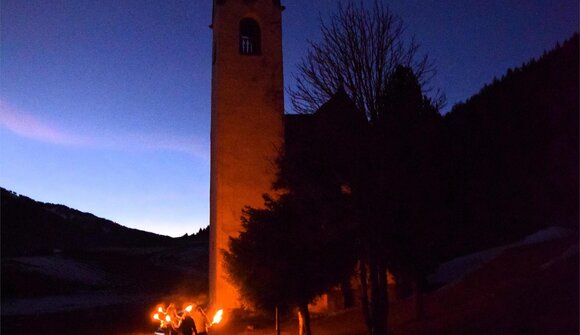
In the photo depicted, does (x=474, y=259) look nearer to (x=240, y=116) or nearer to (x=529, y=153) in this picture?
(x=529, y=153)

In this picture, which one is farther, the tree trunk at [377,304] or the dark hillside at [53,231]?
the dark hillside at [53,231]

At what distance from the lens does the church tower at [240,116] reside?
2570cm

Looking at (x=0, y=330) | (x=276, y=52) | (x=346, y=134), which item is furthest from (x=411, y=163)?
(x=0, y=330)

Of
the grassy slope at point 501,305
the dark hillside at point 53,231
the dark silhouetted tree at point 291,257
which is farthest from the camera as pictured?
the dark hillside at point 53,231

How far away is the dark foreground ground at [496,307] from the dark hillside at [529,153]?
138 inches

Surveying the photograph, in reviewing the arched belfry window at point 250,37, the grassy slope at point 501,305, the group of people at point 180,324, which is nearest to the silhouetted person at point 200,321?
the group of people at point 180,324

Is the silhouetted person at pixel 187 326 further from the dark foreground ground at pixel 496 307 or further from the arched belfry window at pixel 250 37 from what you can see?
the arched belfry window at pixel 250 37

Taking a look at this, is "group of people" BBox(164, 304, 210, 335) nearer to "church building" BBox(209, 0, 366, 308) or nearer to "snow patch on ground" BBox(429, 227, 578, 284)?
"church building" BBox(209, 0, 366, 308)

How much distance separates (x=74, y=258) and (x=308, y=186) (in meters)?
80.3

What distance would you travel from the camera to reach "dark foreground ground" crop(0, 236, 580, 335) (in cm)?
1100

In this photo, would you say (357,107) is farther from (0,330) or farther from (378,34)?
(0,330)

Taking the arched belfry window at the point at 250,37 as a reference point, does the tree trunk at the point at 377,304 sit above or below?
below

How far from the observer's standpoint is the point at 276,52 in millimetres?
27328

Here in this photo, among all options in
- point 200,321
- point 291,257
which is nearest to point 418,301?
point 291,257
